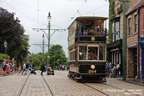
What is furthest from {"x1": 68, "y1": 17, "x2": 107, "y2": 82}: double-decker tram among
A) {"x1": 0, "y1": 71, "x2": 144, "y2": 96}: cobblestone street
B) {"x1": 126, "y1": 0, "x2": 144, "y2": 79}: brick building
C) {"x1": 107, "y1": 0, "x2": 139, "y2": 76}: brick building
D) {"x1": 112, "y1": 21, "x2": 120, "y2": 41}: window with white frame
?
{"x1": 112, "y1": 21, "x2": 120, "y2": 41}: window with white frame

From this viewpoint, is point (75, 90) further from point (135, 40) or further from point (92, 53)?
point (135, 40)

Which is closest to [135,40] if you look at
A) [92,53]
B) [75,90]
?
[92,53]

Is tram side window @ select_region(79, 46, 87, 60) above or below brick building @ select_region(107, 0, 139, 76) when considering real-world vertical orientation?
below

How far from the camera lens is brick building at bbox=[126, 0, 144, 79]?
24203mm

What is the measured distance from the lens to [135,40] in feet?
83.7

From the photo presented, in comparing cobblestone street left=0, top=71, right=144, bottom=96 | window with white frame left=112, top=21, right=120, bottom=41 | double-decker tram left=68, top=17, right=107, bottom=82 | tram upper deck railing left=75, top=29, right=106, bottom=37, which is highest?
window with white frame left=112, top=21, right=120, bottom=41

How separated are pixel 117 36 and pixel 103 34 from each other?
12911 millimetres

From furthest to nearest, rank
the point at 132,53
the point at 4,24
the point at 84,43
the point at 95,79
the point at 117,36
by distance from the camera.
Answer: the point at 4,24 → the point at 117,36 → the point at 132,53 → the point at 95,79 → the point at 84,43

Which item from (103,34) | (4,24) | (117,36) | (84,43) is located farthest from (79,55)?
(4,24)

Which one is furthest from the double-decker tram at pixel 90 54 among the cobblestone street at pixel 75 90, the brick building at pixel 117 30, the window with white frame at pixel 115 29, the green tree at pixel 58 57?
the green tree at pixel 58 57

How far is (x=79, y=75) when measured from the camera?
20.2 m

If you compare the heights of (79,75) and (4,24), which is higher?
(4,24)

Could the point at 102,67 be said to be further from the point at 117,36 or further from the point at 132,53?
the point at 117,36

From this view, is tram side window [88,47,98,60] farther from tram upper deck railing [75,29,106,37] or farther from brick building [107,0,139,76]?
brick building [107,0,139,76]
